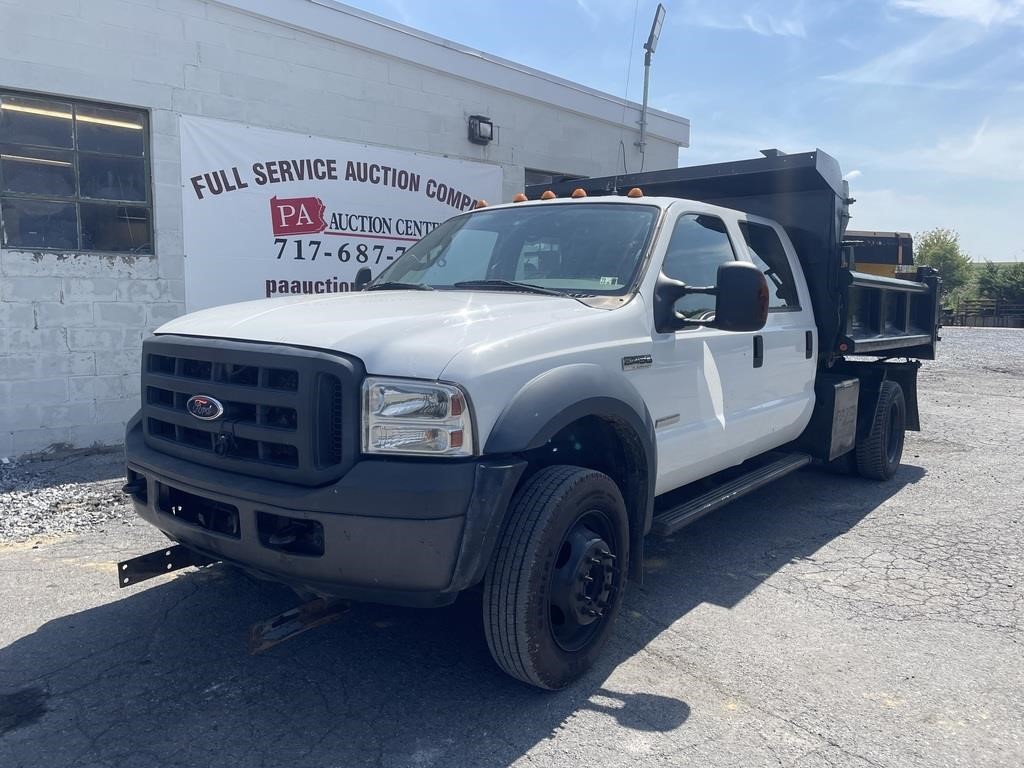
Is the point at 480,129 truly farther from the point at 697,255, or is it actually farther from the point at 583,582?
the point at 583,582

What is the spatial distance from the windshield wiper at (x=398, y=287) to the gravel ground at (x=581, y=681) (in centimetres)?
158

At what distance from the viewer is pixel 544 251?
4.14m

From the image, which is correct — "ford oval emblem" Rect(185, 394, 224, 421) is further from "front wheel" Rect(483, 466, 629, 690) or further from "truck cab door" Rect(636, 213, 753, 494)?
"truck cab door" Rect(636, 213, 753, 494)

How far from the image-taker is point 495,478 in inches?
108

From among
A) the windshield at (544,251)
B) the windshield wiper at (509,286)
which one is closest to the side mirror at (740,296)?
the windshield at (544,251)

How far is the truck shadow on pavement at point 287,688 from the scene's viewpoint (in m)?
2.75

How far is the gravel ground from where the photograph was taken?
278 cm

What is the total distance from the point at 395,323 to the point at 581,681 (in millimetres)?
1595

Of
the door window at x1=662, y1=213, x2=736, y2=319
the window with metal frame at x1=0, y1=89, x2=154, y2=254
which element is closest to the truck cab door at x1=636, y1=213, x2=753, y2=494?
the door window at x1=662, y1=213, x2=736, y2=319

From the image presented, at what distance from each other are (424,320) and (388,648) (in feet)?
4.78

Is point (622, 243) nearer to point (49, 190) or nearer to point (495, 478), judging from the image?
point (495, 478)

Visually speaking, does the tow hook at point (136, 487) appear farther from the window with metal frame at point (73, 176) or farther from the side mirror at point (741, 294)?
the window with metal frame at point (73, 176)

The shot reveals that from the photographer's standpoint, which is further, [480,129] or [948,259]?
[948,259]

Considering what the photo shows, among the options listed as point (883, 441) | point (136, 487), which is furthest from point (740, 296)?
point (883, 441)
